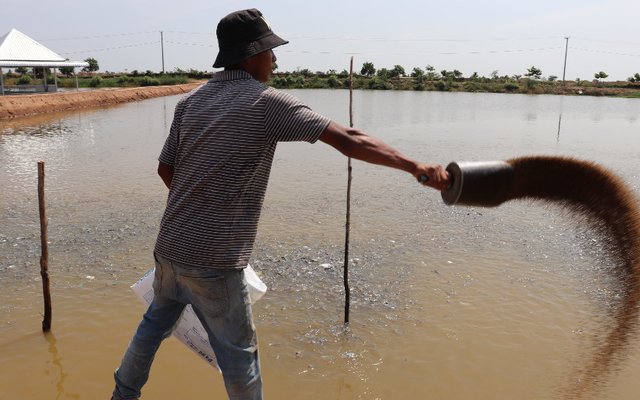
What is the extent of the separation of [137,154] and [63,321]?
10.7m

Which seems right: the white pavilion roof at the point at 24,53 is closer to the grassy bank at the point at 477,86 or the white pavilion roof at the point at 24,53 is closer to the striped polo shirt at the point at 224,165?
the striped polo shirt at the point at 224,165

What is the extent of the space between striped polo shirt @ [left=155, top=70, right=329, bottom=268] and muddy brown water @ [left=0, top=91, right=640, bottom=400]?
166cm

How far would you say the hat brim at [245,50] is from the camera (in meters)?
2.11

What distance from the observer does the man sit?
6.40ft

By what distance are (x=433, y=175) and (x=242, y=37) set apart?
0.93m

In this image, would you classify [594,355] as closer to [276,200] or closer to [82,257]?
[82,257]

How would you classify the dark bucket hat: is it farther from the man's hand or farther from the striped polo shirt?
the man's hand

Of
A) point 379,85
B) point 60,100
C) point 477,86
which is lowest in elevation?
point 60,100

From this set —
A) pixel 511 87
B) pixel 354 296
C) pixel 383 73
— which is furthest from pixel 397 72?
pixel 354 296

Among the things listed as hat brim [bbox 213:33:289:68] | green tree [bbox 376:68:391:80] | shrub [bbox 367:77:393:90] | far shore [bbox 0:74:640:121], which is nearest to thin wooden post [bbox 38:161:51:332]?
hat brim [bbox 213:33:289:68]

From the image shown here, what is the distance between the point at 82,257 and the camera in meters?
6.03

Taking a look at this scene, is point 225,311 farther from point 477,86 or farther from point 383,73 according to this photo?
point 383,73

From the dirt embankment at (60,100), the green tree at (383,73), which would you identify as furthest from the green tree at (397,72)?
the dirt embankment at (60,100)

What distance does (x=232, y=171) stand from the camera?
2059 millimetres
